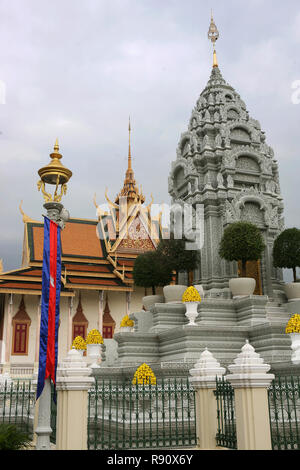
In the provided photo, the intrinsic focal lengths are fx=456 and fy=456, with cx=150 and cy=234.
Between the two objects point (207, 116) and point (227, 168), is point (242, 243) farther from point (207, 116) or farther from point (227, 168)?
point (207, 116)

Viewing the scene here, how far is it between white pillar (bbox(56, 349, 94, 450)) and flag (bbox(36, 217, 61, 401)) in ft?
0.83

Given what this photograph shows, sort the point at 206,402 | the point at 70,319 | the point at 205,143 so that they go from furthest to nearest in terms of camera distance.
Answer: the point at 70,319 < the point at 205,143 < the point at 206,402

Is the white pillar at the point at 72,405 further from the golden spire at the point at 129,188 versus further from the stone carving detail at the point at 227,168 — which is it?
the golden spire at the point at 129,188

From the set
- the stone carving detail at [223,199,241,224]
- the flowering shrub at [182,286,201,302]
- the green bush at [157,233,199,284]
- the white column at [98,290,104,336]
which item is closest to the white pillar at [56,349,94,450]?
the flowering shrub at [182,286,201,302]

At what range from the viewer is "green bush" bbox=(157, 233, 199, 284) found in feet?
59.3

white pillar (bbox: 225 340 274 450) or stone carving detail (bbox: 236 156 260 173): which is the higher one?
stone carving detail (bbox: 236 156 260 173)

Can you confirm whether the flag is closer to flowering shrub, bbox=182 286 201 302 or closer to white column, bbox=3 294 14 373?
flowering shrub, bbox=182 286 201 302

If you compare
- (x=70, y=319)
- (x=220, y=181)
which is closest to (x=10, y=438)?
(x=220, y=181)

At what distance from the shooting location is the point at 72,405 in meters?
6.77

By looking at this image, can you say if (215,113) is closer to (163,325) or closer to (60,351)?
(163,325)

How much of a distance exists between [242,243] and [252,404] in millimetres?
10238

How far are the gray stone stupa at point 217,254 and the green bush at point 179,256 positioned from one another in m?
0.82

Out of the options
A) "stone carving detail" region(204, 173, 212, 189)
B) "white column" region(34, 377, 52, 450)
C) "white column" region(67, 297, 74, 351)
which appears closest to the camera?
"white column" region(34, 377, 52, 450)
